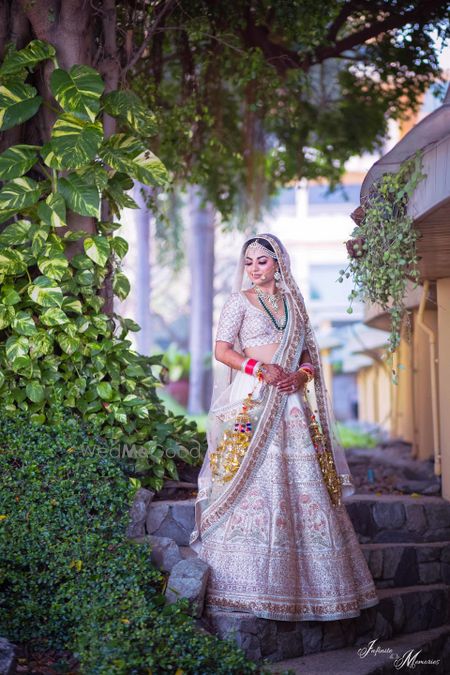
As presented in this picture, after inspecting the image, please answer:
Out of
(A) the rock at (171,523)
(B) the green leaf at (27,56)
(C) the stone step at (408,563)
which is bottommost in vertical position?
(C) the stone step at (408,563)

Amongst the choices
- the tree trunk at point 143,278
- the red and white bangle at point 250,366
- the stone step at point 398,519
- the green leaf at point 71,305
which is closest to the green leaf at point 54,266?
the green leaf at point 71,305

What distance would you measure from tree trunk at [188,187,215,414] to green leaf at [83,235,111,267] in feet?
37.3

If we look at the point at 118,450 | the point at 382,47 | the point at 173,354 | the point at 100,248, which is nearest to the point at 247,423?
the point at 118,450

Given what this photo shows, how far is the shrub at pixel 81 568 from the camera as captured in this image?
3836 millimetres

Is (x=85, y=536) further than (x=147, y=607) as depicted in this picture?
Yes

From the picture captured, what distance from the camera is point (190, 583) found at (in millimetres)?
4180

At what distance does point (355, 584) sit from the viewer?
14.6 ft

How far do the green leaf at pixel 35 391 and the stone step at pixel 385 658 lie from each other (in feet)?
6.27

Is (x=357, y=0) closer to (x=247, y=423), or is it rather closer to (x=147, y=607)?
(x=247, y=423)

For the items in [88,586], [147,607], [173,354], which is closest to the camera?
[147,607]

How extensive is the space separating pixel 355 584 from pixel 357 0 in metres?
5.36

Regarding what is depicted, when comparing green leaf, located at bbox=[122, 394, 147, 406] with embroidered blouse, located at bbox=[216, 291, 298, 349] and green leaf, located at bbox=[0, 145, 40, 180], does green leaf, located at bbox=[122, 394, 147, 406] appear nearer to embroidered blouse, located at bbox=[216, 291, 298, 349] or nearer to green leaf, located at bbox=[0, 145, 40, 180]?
embroidered blouse, located at bbox=[216, 291, 298, 349]

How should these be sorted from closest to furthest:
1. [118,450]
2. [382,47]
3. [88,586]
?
[88,586]
[118,450]
[382,47]

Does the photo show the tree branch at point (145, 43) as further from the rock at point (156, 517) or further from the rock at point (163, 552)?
the rock at point (163, 552)
